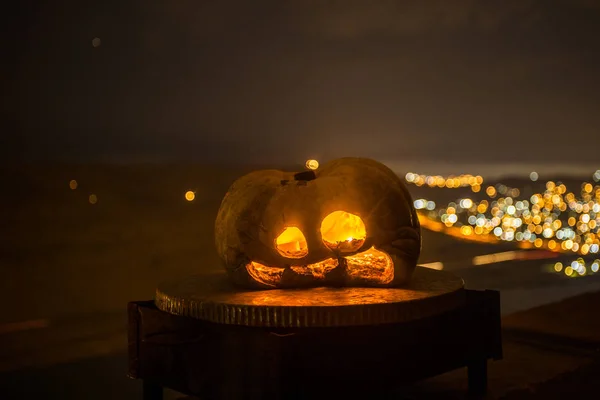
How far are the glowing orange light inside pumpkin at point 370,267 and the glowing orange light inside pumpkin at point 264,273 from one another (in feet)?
1.27

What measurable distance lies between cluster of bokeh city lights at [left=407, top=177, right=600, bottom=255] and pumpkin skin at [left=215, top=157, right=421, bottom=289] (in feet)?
40.8

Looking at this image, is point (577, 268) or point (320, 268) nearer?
point (320, 268)

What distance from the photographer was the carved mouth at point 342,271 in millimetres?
3730

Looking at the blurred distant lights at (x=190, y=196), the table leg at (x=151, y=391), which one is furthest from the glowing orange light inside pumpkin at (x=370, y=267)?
the blurred distant lights at (x=190, y=196)

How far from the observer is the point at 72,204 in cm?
1995

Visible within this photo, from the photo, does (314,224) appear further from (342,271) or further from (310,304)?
(310,304)

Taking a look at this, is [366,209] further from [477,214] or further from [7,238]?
[477,214]

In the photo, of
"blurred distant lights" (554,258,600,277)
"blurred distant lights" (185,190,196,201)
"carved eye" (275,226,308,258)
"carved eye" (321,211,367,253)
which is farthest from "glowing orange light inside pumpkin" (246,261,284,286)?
"blurred distant lights" (185,190,196,201)

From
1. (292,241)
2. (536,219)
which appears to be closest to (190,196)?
(536,219)

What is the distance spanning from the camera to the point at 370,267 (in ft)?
12.4

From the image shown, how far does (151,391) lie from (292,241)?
113 centimetres

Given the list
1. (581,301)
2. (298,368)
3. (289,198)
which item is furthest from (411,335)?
(581,301)

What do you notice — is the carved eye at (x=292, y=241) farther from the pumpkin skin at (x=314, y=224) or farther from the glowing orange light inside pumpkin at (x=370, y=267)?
the glowing orange light inside pumpkin at (x=370, y=267)

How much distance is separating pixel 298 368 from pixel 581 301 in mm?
5011
